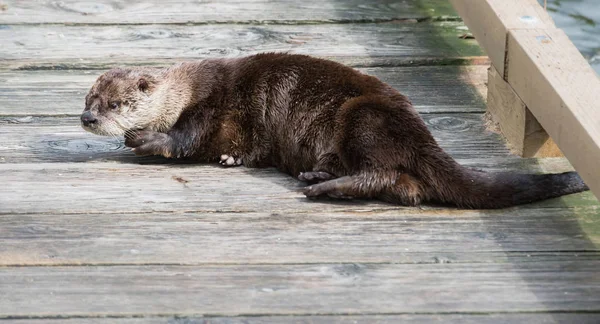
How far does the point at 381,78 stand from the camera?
3.98 m

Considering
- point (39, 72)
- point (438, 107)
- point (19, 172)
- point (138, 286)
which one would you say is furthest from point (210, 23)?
point (138, 286)

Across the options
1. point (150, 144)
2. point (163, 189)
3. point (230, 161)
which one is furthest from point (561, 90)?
point (150, 144)

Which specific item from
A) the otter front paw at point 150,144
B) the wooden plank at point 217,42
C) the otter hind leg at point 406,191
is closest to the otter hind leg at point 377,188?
the otter hind leg at point 406,191

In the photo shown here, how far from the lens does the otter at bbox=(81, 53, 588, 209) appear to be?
2844mm

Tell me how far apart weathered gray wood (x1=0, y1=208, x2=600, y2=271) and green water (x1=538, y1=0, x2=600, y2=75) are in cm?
337

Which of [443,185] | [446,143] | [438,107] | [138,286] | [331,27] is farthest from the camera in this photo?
[331,27]

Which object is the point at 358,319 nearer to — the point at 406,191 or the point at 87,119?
the point at 406,191

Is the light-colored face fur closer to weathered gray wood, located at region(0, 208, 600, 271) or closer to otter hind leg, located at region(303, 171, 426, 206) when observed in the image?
weathered gray wood, located at region(0, 208, 600, 271)

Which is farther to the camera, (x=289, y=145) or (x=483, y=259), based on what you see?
(x=289, y=145)

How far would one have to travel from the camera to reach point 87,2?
4980mm

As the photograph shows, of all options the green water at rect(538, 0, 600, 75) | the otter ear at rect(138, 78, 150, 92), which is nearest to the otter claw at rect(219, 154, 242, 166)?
the otter ear at rect(138, 78, 150, 92)

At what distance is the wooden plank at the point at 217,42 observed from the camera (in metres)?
4.23

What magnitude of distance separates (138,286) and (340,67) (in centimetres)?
125

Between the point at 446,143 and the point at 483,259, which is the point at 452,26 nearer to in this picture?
the point at 446,143
